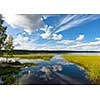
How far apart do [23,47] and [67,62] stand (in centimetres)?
45

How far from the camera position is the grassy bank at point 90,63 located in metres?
2.36

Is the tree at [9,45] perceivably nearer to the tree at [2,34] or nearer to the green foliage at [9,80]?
the tree at [2,34]

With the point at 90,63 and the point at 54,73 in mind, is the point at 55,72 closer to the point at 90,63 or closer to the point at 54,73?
the point at 54,73

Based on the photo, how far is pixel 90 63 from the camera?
2387 millimetres

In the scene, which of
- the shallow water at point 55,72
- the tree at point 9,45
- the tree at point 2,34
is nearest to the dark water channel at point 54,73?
the shallow water at point 55,72

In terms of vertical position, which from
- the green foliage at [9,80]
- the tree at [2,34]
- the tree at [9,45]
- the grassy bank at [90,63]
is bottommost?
the green foliage at [9,80]

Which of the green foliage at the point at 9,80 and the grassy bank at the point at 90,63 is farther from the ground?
the grassy bank at the point at 90,63

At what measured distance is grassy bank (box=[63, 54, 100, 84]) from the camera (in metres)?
2.36

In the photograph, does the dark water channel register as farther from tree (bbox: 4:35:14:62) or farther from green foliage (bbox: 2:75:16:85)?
tree (bbox: 4:35:14:62)

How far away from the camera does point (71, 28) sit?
A: 95.3 inches
